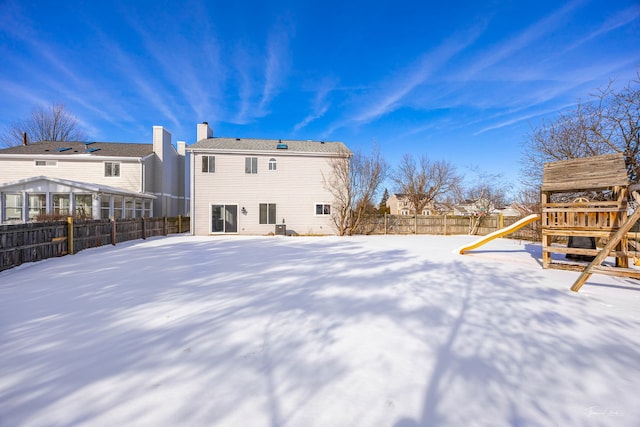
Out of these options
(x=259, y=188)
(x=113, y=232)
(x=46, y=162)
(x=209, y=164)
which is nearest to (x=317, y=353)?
(x=113, y=232)

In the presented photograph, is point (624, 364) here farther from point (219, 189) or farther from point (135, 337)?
point (219, 189)

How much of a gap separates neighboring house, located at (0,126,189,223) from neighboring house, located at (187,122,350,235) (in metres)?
4.79

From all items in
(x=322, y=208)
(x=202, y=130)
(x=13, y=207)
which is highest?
(x=202, y=130)

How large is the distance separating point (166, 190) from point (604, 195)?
2525 cm

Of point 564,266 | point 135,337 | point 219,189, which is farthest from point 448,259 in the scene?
point 219,189

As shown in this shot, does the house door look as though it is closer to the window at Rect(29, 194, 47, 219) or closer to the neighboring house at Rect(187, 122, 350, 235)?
Answer: the neighboring house at Rect(187, 122, 350, 235)

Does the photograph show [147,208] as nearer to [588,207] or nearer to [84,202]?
[84,202]

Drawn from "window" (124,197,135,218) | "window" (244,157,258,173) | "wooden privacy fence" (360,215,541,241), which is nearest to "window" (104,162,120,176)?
"window" (124,197,135,218)

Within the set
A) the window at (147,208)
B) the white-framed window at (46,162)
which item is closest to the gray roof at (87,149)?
the white-framed window at (46,162)

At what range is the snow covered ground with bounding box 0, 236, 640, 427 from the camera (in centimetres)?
188

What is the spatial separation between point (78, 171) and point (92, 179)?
1009 millimetres

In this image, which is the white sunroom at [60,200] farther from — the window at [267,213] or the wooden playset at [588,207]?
the wooden playset at [588,207]

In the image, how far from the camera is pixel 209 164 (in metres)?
15.4

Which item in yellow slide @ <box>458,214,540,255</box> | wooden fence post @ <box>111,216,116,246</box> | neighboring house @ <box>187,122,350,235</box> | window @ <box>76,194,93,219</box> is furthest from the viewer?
window @ <box>76,194,93,219</box>
